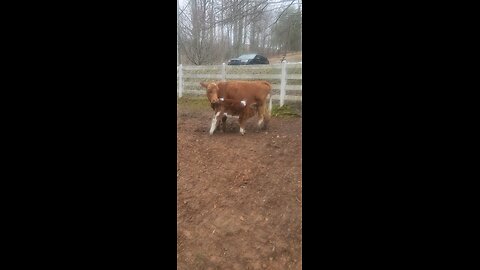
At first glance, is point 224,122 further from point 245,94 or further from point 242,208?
point 242,208

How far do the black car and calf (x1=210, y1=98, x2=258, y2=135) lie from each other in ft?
2.98

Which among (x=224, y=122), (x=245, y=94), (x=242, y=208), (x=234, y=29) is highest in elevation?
(x=234, y=29)

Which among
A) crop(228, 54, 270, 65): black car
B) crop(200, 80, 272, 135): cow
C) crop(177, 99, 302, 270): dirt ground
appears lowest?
crop(177, 99, 302, 270): dirt ground

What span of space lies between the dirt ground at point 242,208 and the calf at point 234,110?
0.73m

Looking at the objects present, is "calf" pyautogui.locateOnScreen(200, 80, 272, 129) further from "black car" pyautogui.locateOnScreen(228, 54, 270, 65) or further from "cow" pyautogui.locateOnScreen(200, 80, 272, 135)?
"black car" pyautogui.locateOnScreen(228, 54, 270, 65)

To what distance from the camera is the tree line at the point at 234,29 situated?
72cm

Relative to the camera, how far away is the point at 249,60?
2.89ft

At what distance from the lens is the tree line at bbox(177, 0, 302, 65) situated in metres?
0.72

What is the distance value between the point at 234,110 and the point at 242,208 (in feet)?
3.76

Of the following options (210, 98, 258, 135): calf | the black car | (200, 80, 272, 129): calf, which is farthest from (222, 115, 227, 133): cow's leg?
the black car

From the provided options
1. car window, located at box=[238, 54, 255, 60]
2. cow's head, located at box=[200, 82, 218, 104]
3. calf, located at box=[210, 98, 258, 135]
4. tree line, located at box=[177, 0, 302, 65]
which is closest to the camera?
tree line, located at box=[177, 0, 302, 65]

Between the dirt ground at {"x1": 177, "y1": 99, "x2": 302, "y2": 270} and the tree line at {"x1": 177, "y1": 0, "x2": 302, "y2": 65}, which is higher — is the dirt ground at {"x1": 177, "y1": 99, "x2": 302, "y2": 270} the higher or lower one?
the lower one

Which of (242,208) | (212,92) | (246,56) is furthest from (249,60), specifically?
(212,92)
